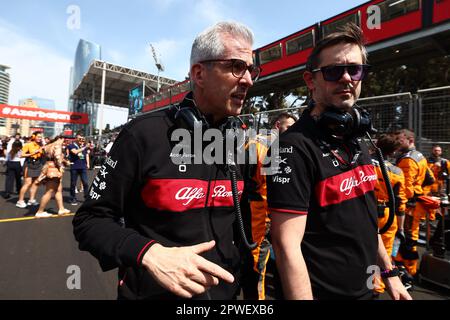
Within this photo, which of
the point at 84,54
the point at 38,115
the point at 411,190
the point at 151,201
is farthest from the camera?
the point at 84,54

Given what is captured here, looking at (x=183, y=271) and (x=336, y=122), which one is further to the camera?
(x=336, y=122)

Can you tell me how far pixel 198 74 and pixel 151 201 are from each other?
2.14 feet

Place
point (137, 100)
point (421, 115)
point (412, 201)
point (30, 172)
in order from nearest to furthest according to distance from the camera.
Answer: point (412, 201)
point (421, 115)
point (30, 172)
point (137, 100)

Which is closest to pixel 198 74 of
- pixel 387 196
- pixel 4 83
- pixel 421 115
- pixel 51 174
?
pixel 387 196

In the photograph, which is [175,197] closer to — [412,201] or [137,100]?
[412,201]

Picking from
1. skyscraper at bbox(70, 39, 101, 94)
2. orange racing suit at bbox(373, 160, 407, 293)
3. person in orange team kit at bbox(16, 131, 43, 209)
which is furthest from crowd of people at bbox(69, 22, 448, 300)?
skyscraper at bbox(70, 39, 101, 94)

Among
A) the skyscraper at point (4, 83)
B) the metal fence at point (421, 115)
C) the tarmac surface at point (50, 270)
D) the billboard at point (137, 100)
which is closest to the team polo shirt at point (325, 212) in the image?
the tarmac surface at point (50, 270)

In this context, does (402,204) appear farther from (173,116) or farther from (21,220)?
(21,220)

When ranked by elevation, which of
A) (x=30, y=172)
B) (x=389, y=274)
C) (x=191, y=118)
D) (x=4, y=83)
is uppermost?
(x=4, y=83)

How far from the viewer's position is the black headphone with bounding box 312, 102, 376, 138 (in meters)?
1.40

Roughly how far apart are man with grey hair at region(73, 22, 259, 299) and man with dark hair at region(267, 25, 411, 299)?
28 cm

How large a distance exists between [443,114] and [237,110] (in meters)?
5.41

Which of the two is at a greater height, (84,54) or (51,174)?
(84,54)

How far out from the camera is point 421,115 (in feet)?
17.2
